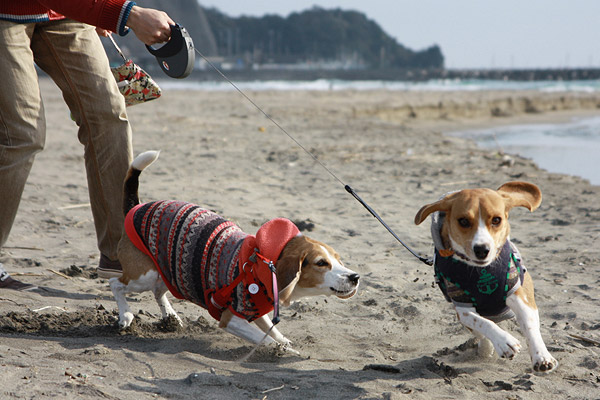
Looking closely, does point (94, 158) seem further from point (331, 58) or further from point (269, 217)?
point (331, 58)

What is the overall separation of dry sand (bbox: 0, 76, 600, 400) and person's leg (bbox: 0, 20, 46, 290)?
0.75 m

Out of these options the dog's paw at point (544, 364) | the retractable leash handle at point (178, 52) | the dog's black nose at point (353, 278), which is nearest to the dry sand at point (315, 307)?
the dog's paw at point (544, 364)

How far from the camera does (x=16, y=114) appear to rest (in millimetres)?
3463

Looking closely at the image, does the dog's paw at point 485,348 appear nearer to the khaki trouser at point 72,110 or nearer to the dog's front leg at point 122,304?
the dog's front leg at point 122,304

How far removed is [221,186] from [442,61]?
18915 centimetres

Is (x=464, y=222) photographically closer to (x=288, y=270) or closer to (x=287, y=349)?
(x=288, y=270)

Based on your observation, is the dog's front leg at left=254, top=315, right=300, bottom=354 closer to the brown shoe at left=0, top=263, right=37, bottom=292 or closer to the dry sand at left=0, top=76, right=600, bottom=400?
the dry sand at left=0, top=76, right=600, bottom=400

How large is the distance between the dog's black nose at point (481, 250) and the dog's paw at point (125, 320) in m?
1.96

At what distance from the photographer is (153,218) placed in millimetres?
3451

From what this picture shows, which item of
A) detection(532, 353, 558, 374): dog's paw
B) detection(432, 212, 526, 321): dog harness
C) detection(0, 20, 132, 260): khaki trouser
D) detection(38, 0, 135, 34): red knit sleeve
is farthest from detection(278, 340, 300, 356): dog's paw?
detection(38, 0, 135, 34): red knit sleeve

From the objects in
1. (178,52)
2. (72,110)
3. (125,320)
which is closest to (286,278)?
(125,320)

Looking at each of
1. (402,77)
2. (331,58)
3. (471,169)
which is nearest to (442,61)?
(331,58)

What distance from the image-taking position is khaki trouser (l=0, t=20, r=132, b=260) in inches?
137

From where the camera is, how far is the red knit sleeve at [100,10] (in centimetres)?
327
